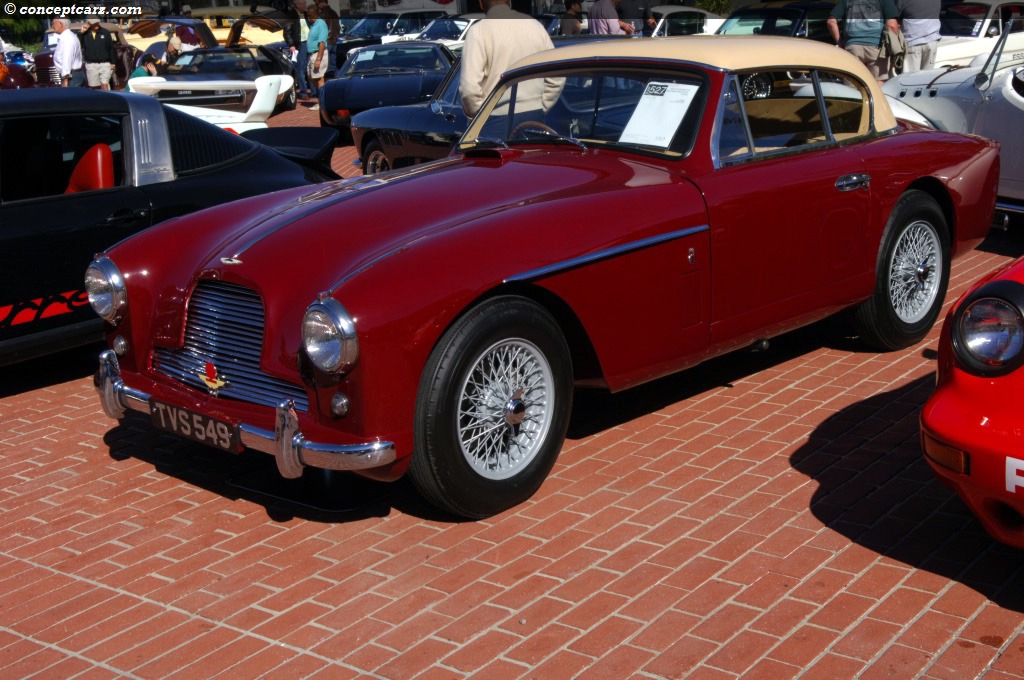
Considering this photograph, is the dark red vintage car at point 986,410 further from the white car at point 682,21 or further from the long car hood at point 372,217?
the white car at point 682,21

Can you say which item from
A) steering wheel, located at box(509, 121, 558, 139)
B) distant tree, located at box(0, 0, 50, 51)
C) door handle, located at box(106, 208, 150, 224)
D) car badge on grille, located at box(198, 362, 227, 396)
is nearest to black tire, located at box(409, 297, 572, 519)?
car badge on grille, located at box(198, 362, 227, 396)

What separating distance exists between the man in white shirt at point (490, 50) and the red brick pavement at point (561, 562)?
11.0ft

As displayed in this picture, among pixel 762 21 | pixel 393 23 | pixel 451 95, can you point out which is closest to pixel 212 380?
pixel 451 95

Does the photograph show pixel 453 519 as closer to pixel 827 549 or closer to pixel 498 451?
pixel 498 451

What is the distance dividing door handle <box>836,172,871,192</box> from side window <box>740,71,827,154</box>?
251 mm

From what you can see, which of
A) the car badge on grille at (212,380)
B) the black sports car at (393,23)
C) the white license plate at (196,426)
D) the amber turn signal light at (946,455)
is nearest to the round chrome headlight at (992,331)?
the amber turn signal light at (946,455)

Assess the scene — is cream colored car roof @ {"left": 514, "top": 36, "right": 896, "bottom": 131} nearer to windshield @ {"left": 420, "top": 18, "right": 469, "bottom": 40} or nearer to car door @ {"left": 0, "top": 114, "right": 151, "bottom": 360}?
car door @ {"left": 0, "top": 114, "right": 151, "bottom": 360}

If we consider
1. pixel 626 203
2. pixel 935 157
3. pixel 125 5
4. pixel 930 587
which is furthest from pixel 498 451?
pixel 125 5

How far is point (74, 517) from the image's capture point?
4602 millimetres

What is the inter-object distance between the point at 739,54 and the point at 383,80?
10.6 m

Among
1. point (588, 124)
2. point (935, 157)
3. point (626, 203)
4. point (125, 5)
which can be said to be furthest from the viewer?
point (125, 5)

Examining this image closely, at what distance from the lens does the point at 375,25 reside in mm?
29000

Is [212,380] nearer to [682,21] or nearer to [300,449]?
[300,449]

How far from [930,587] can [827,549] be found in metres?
0.39
